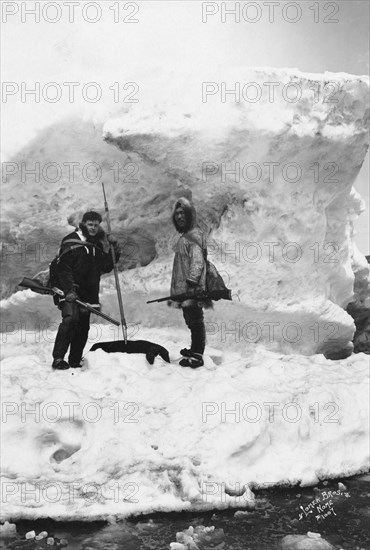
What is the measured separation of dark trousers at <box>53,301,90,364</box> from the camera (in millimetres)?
6246

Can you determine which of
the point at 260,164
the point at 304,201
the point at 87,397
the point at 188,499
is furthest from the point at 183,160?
the point at 188,499

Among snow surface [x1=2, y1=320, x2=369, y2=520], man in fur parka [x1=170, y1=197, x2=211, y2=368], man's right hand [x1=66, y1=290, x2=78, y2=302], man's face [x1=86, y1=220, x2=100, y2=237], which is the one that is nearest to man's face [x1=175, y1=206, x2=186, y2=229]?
man in fur parka [x1=170, y1=197, x2=211, y2=368]

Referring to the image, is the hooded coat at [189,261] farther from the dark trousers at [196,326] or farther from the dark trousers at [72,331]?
the dark trousers at [72,331]

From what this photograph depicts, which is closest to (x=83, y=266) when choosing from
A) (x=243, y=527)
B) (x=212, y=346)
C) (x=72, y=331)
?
(x=72, y=331)

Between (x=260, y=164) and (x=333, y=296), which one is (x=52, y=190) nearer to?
(x=260, y=164)

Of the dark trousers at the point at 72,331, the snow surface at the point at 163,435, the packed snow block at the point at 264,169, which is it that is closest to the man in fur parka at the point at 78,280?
the dark trousers at the point at 72,331

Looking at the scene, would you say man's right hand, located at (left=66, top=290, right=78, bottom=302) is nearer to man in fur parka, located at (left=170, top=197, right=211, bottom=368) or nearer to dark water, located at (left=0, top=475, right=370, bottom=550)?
man in fur parka, located at (left=170, top=197, right=211, bottom=368)

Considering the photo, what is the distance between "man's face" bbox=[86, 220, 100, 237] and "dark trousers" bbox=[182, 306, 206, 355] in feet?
4.40

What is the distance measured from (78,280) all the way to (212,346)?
2.09 m

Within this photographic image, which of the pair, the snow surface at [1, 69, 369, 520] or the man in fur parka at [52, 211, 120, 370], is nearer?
the snow surface at [1, 69, 369, 520]

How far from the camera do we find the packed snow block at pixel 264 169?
7082mm

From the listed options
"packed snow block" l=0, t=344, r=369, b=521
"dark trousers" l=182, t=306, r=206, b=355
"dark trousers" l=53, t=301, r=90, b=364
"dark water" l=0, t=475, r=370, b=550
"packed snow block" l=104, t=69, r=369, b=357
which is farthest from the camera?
"packed snow block" l=104, t=69, r=369, b=357

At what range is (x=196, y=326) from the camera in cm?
671

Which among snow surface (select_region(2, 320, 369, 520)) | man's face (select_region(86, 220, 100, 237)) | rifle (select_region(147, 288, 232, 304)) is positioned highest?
man's face (select_region(86, 220, 100, 237))
